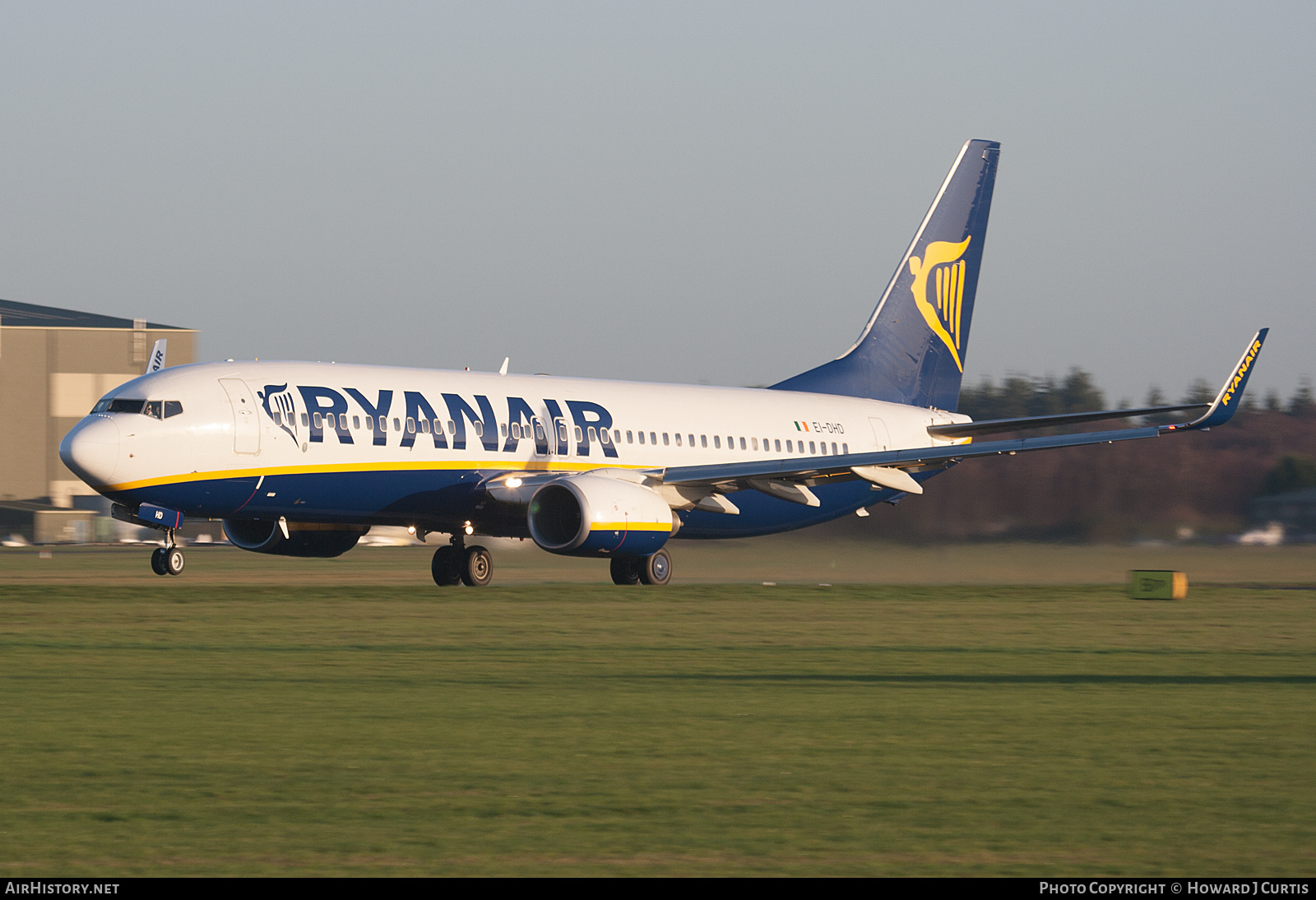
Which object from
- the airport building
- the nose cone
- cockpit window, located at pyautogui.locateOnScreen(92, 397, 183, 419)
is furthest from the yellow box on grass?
the airport building

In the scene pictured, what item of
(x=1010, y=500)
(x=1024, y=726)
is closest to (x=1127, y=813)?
(x=1024, y=726)

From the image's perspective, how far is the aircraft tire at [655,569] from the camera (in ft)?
106

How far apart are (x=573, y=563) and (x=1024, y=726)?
2668 cm

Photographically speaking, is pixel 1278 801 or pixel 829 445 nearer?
pixel 1278 801

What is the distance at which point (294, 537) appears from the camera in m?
32.1

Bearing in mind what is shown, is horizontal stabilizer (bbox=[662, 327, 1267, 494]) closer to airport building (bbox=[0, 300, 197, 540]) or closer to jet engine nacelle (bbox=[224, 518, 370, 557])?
jet engine nacelle (bbox=[224, 518, 370, 557])

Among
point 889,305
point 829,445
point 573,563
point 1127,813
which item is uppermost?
point 889,305

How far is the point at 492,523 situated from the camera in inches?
1234

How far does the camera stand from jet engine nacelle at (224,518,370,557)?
3122 centimetres

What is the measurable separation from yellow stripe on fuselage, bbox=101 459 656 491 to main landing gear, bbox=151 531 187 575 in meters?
1.34

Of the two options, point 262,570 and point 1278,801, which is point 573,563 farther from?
point 1278,801

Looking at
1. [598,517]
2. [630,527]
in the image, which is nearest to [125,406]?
[598,517]

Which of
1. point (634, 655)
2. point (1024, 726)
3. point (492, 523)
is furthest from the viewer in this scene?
point (492, 523)

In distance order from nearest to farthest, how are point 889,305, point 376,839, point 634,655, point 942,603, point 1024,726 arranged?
point 376,839 < point 1024,726 < point 634,655 < point 942,603 < point 889,305
